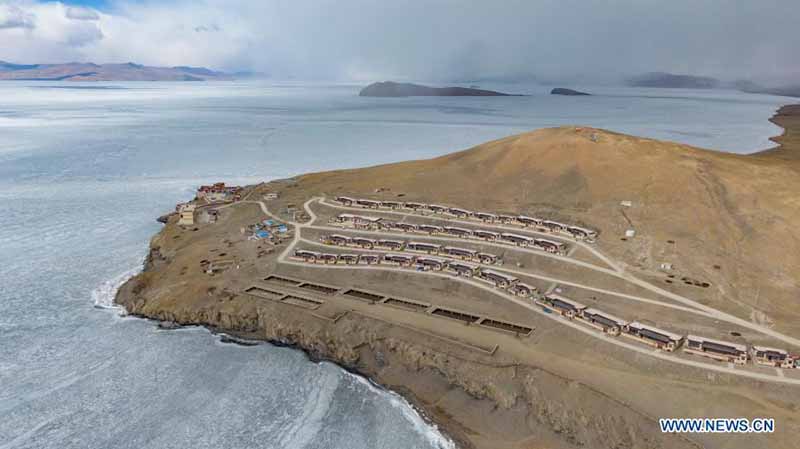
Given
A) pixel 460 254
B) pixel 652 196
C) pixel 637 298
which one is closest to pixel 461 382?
pixel 637 298

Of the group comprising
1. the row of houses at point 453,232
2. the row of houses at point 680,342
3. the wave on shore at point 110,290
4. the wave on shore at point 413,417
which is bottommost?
the wave on shore at point 413,417

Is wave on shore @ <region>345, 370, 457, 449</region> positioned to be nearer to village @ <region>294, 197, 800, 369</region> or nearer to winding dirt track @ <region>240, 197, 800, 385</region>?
winding dirt track @ <region>240, 197, 800, 385</region>

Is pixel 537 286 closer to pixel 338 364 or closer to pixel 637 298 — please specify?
pixel 637 298

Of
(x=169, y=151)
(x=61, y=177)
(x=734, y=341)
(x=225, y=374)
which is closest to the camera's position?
(x=734, y=341)

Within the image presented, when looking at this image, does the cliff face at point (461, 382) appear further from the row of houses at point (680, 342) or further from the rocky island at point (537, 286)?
the row of houses at point (680, 342)

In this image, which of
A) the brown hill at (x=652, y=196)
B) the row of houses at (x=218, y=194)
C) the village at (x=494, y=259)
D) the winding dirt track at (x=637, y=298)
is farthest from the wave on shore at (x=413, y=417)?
the row of houses at (x=218, y=194)

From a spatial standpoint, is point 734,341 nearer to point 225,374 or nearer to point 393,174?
point 225,374

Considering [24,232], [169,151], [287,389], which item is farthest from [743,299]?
[169,151]

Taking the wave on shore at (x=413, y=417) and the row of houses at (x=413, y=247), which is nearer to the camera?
the wave on shore at (x=413, y=417)
